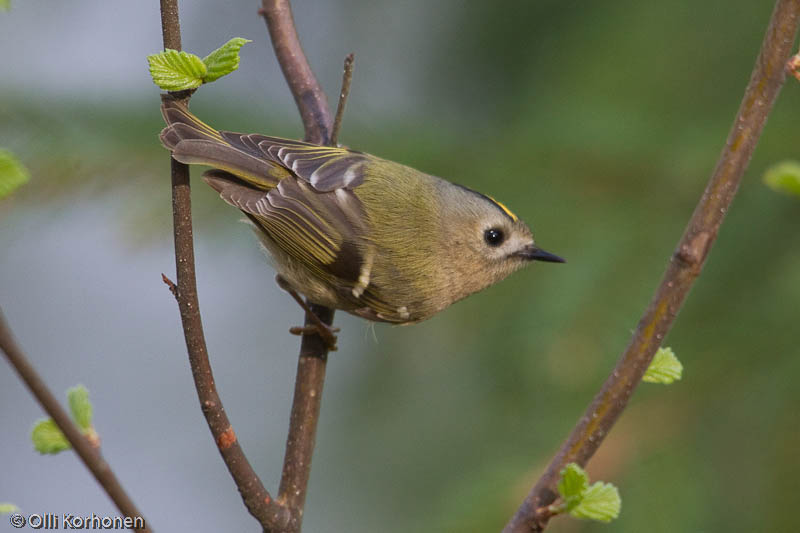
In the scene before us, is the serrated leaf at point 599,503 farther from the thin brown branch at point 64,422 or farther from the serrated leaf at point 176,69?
the serrated leaf at point 176,69

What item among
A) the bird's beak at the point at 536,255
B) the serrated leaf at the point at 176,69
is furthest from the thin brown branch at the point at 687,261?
the bird's beak at the point at 536,255

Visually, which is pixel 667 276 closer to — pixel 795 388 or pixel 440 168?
pixel 795 388

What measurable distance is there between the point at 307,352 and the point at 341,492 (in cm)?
242

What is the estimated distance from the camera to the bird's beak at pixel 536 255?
1.79 meters

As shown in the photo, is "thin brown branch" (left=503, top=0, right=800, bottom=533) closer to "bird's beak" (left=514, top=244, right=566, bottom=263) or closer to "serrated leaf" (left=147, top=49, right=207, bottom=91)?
"serrated leaf" (left=147, top=49, right=207, bottom=91)

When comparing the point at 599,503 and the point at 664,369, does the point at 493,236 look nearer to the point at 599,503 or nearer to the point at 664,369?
the point at 664,369

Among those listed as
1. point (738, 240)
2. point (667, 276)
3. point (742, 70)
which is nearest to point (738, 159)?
point (667, 276)

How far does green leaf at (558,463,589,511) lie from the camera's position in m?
0.90

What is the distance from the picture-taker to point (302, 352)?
1.49 m

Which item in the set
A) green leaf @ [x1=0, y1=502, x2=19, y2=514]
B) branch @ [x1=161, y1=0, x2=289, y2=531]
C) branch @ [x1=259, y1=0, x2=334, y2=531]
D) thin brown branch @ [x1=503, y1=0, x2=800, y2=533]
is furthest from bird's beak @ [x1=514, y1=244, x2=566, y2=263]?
green leaf @ [x1=0, y1=502, x2=19, y2=514]

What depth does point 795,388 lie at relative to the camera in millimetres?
1479

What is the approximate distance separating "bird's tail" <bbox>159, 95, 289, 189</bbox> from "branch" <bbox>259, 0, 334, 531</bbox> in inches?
5.0

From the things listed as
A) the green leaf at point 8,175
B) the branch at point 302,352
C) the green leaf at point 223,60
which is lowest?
the branch at point 302,352

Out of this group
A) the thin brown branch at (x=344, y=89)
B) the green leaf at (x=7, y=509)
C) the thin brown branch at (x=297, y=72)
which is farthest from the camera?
the thin brown branch at (x=297, y=72)
